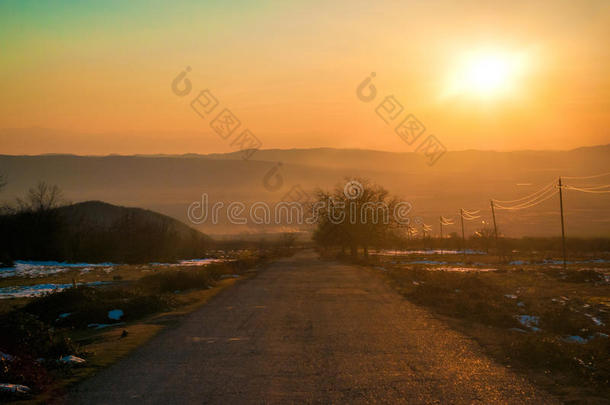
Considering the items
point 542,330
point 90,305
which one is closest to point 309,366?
point 542,330

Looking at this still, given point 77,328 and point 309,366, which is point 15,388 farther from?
point 77,328

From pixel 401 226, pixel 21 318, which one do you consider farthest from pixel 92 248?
pixel 21 318

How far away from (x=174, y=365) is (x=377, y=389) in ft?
12.2

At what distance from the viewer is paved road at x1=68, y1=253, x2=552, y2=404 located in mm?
7238

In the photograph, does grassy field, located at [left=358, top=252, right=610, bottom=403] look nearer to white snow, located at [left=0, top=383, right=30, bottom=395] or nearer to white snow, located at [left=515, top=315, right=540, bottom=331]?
white snow, located at [left=515, top=315, right=540, bottom=331]

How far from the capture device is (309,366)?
8961mm

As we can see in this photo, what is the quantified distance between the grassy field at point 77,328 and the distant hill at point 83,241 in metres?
32.5

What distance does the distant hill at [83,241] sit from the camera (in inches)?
2330

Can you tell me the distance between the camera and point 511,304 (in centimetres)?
1883

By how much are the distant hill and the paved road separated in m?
42.1

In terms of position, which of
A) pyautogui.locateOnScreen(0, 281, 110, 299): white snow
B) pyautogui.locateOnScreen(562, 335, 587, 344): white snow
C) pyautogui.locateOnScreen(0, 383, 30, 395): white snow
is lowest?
pyautogui.locateOnScreen(562, 335, 587, 344): white snow

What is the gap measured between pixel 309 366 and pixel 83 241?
64481 mm

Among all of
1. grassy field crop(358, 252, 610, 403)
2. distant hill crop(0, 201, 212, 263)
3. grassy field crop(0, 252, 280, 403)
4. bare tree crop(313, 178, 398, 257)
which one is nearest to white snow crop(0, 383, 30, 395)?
grassy field crop(0, 252, 280, 403)

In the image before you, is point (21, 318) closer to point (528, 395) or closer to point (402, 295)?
point (528, 395)
